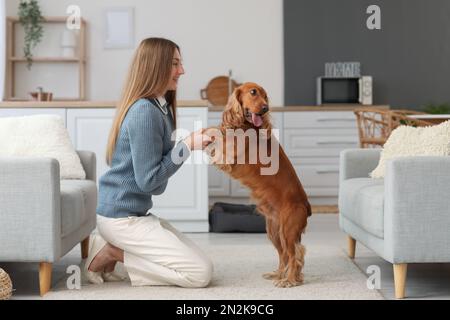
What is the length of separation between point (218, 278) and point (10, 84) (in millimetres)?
4267

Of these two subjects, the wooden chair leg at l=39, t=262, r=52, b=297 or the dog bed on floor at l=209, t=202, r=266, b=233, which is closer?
the wooden chair leg at l=39, t=262, r=52, b=297

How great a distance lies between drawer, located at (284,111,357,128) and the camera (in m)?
6.00

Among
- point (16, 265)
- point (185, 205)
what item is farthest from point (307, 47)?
point (16, 265)

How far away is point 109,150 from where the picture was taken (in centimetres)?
272

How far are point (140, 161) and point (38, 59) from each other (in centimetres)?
411

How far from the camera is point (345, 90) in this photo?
6211mm

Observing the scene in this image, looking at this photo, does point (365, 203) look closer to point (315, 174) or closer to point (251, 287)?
point (251, 287)

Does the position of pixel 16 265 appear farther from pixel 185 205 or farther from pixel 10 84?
pixel 10 84

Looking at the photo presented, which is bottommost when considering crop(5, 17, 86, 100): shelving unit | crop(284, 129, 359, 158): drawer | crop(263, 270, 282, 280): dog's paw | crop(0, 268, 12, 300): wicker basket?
crop(263, 270, 282, 280): dog's paw

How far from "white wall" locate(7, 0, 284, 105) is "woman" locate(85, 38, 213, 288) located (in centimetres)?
380

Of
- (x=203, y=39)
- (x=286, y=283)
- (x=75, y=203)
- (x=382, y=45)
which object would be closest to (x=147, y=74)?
(x=75, y=203)

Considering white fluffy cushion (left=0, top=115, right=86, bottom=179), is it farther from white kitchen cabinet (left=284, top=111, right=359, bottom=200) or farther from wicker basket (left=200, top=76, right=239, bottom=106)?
wicker basket (left=200, top=76, right=239, bottom=106)

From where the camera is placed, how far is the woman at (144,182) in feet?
8.48

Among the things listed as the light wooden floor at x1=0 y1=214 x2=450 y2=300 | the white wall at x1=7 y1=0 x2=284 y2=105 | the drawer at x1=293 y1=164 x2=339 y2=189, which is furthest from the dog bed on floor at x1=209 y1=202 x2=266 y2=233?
the white wall at x1=7 y1=0 x2=284 y2=105
